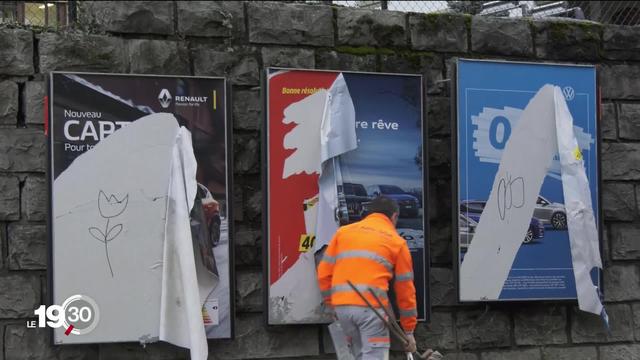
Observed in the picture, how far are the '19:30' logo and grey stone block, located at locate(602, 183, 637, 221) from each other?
4828mm

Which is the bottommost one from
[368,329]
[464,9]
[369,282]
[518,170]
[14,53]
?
[368,329]

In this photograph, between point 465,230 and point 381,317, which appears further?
point 465,230

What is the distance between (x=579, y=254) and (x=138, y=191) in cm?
397

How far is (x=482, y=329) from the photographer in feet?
25.6

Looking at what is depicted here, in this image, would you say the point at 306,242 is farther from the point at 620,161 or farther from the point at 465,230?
the point at 620,161

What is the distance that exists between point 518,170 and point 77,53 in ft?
13.1

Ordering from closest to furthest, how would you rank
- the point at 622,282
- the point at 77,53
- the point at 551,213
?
the point at 77,53
the point at 551,213
the point at 622,282

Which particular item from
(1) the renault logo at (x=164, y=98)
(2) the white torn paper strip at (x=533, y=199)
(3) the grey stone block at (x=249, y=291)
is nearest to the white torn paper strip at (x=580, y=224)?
(2) the white torn paper strip at (x=533, y=199)

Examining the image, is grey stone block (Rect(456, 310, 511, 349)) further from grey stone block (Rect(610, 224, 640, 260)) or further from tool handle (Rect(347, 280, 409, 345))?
tool handle (Rect(347, 280, 409, 345))

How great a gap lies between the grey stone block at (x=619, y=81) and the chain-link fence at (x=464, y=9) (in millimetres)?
1159

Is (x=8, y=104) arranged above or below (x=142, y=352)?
above

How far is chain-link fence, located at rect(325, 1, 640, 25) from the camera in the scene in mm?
8461

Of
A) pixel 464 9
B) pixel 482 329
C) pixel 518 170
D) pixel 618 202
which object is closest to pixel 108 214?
pixel 482 329

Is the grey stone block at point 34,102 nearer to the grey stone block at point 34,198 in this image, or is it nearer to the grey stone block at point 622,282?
the grey stone block at point 34,198
